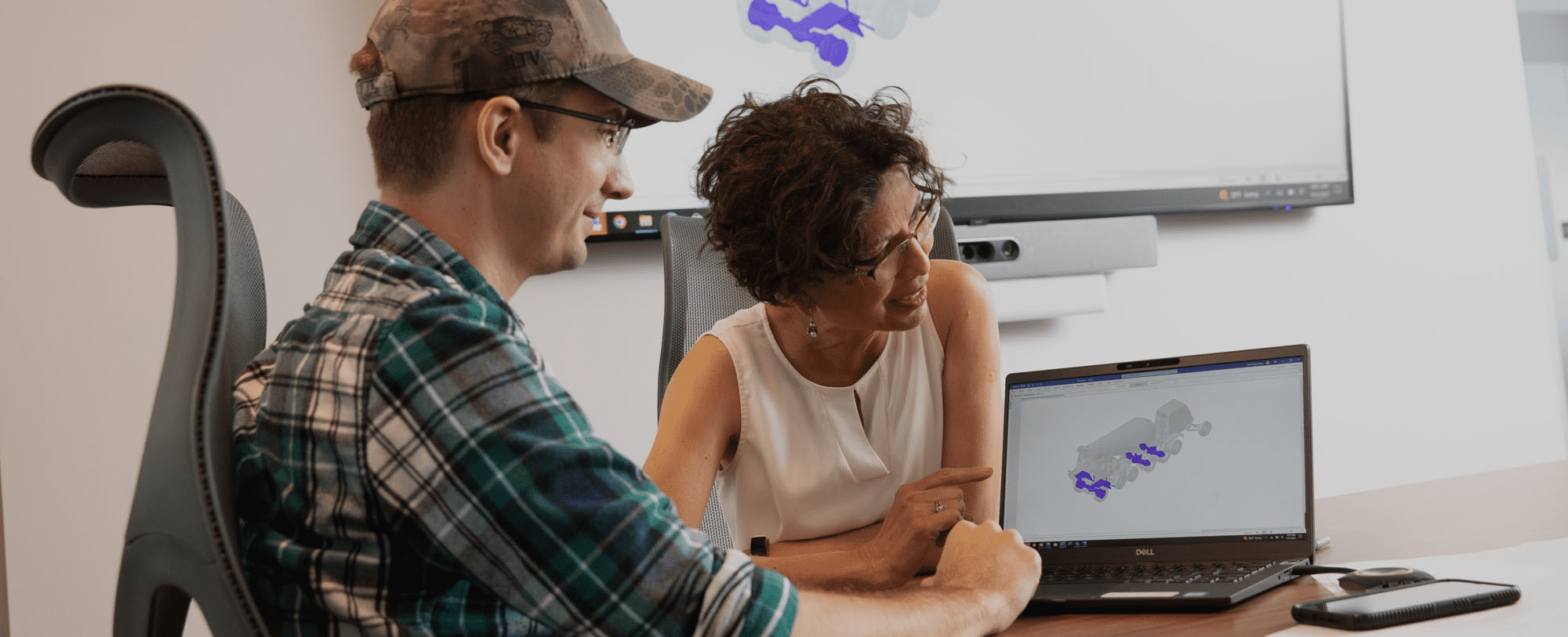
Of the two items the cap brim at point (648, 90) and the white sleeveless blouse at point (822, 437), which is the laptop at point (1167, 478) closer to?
the white sleeveless blouse at point (822, 437)

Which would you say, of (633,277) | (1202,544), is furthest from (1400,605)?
(633,277)

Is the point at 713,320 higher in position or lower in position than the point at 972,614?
higher

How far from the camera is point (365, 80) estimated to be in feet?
2.88

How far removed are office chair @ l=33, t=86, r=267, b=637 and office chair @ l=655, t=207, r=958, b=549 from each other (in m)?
1.03

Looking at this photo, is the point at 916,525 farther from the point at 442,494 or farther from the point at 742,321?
the point at 442,494

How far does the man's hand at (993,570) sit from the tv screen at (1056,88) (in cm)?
134

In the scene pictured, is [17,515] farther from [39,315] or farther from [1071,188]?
[1071,188]

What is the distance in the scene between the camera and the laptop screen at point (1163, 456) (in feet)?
3.56

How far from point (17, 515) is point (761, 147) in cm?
148

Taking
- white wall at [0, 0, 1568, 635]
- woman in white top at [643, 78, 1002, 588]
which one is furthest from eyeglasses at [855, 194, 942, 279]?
white wall at [0, 0, 1568, 635]

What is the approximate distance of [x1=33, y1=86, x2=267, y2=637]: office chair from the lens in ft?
1.83

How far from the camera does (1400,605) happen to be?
2.86 feet

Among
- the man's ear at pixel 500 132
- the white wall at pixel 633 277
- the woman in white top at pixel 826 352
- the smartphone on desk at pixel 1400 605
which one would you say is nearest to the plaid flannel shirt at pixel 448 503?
the man's ear at pixel 500 132

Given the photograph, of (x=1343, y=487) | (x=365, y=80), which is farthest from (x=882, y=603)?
(x=1343, y=487)
